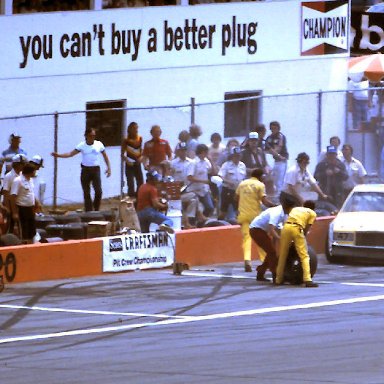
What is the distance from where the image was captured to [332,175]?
28953 millimetres

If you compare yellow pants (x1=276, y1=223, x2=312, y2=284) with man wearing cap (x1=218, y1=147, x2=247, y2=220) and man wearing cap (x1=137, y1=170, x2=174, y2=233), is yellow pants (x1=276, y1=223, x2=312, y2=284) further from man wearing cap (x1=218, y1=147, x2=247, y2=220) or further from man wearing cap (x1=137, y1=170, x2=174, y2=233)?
man wearing cap (x1=218, y1=147, x2=247, y2=220)

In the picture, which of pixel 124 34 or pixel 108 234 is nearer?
pixel 108 234

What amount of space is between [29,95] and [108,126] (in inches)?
73.4

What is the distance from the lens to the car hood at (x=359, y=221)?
84.7ft

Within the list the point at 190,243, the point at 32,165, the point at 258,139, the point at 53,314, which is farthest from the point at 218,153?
the point at 53,314

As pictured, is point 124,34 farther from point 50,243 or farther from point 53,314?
point 53,314

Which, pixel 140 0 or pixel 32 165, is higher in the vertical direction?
pixel 140 0

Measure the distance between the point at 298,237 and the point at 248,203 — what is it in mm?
2440

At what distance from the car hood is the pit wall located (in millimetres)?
1271

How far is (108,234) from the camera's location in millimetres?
25000

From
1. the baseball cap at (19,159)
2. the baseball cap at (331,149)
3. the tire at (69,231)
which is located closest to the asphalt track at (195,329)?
the tire at (69,231)

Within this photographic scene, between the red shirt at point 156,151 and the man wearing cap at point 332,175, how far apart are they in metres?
3.34

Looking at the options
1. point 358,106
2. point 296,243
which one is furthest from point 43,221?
point 358,106

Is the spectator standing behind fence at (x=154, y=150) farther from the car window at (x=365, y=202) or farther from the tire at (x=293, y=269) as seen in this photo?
the tire at (x=293, y=269)
